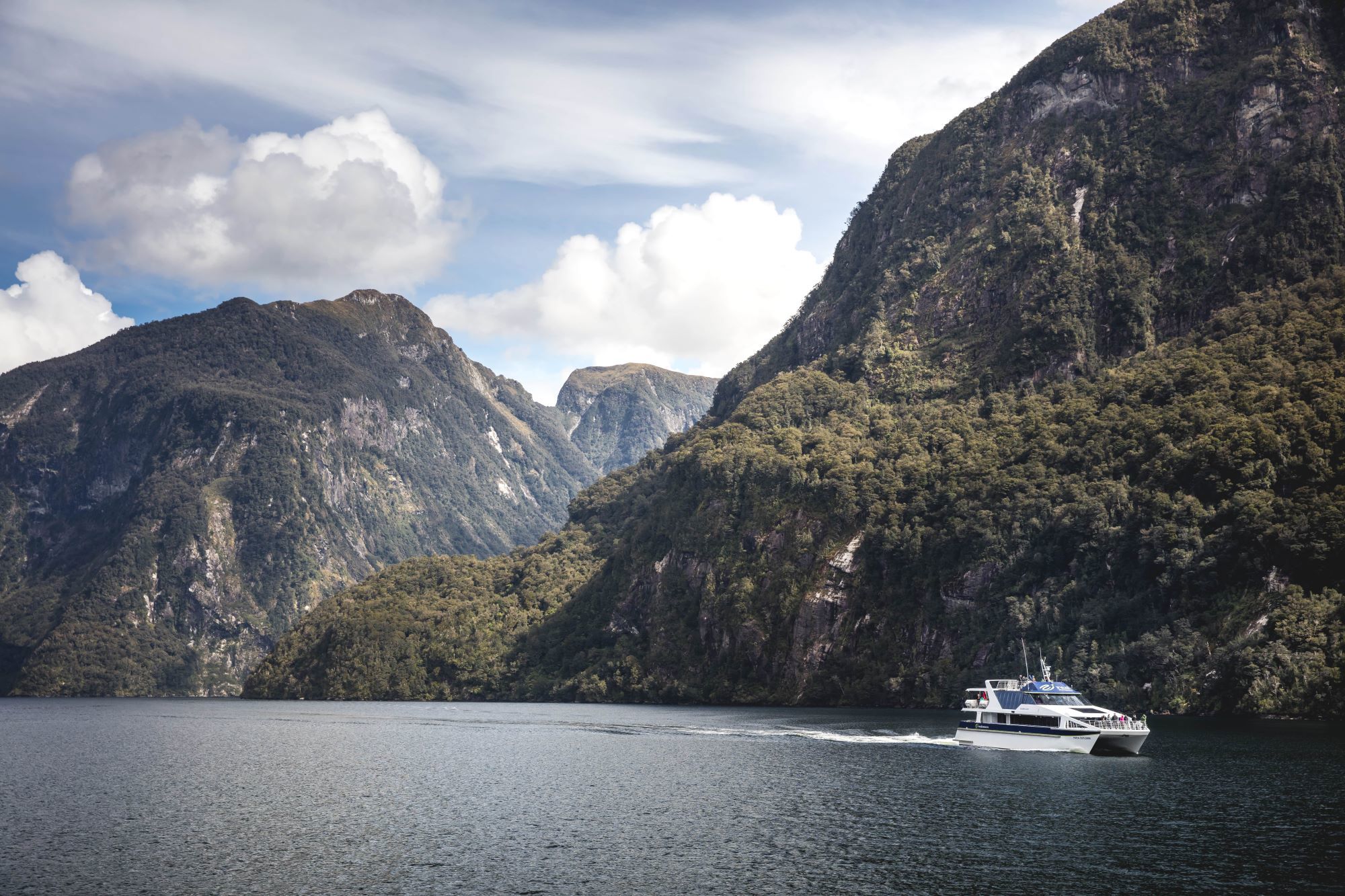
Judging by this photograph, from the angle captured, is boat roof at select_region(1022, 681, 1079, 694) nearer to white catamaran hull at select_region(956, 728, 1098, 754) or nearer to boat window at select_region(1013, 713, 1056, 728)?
boat window at select_region(1013, 713, 1056, 728)

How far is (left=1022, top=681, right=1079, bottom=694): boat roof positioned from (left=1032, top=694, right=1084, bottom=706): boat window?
352 millimetres

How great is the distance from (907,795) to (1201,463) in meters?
117

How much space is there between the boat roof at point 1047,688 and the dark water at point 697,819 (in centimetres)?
889

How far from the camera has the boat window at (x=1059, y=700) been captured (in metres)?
130

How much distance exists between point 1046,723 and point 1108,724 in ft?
27.7

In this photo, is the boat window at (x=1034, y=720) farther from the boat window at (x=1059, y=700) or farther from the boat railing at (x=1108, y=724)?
the boat railing at (x=1108, y=724)

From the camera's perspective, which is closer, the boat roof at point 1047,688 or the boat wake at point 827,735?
the boat roof at point 1047,688

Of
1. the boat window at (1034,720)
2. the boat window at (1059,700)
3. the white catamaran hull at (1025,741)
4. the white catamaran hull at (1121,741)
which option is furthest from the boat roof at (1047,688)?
the white catamaran hull at (1121,741)

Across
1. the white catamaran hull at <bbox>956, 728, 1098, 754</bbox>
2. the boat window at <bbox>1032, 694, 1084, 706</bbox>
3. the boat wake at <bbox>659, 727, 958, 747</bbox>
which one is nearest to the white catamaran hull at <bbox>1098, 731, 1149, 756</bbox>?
the white catamaran hull at <bbox>956, 728, 1098, 754</bbox>

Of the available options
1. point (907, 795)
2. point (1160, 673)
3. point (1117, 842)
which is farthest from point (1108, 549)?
point (1117, 842)

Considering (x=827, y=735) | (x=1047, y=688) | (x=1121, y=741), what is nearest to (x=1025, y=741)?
(x=1047, y=688)

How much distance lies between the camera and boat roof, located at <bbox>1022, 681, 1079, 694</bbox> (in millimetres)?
130863

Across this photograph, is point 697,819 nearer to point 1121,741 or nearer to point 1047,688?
point 1121,741

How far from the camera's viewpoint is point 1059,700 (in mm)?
130500
